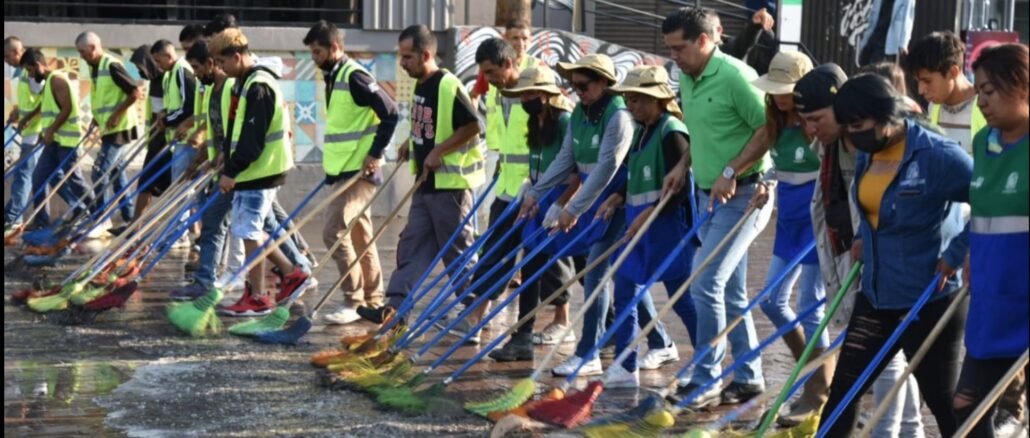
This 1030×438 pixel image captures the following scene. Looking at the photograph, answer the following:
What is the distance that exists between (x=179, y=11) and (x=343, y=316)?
6985 mm

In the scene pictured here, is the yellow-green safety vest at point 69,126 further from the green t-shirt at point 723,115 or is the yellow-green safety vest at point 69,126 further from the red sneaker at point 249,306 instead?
the green t-shirt at point 723,115

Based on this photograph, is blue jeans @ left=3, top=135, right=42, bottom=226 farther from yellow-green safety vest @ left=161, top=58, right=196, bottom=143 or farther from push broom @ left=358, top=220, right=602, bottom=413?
push broom @ left=358, top=220, right=602, bottom=413

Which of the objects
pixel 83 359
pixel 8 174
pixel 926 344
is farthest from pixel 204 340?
pixel 8 174

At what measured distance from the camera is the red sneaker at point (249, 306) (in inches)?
372

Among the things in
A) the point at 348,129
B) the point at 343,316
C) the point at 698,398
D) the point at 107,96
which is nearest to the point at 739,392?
the point at 698,398

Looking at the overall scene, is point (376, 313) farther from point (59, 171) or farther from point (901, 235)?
point (59, 171)

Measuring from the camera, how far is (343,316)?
9266 millimetres

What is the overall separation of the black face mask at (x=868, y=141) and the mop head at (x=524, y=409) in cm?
180

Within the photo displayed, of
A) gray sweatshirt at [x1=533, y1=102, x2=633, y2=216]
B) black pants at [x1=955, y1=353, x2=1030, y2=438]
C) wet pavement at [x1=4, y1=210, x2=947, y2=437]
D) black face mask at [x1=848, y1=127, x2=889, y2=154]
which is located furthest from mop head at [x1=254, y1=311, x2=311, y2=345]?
black pants at [x1=955, y1=353, x2=1030, y2=438]

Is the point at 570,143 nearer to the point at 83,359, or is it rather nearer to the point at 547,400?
the point at 547,400

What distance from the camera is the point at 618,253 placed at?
7.52 meters

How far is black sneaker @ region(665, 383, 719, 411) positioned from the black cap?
62.5 inches

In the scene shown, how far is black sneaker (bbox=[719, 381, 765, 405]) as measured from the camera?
6914 millimetres

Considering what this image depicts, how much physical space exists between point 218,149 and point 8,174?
4808 millimetres
